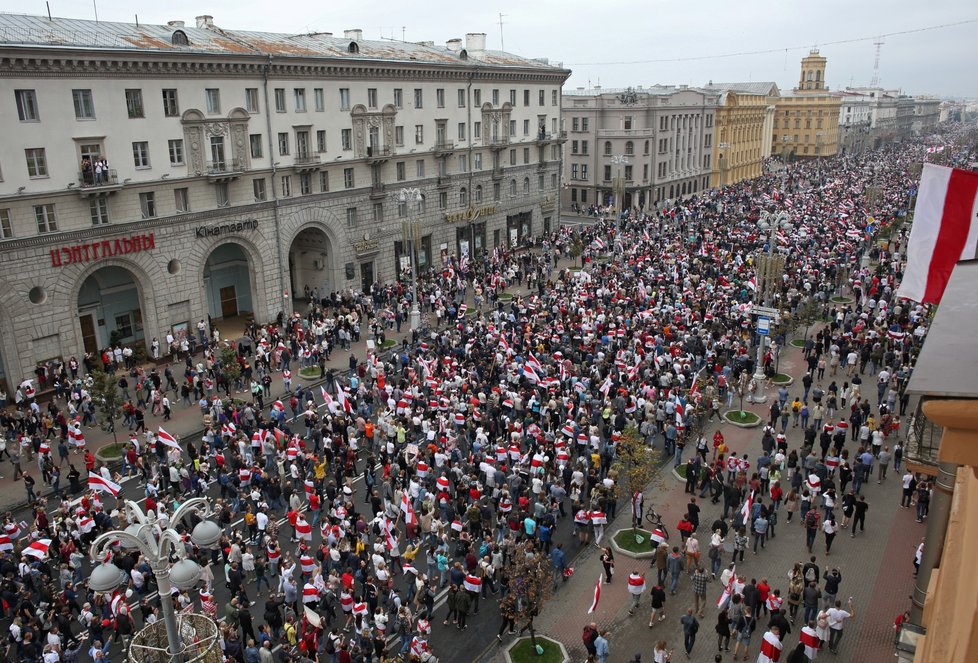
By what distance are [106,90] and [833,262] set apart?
145ft

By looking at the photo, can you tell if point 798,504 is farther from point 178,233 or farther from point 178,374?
point 178,233

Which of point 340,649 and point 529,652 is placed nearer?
point 340,649

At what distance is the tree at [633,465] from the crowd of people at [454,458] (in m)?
0.67

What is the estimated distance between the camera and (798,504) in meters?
23.6

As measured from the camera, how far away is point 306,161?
154 ft

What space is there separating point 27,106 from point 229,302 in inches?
656

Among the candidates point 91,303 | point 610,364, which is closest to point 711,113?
point 610,364

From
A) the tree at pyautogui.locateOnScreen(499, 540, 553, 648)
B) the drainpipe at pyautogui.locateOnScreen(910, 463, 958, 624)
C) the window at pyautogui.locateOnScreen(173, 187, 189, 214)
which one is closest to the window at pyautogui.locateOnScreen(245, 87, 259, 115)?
the window at pyautogui.locateOnScreen(173, 187, 189, 214)

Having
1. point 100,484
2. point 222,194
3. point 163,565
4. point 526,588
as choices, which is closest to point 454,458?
point 526,588

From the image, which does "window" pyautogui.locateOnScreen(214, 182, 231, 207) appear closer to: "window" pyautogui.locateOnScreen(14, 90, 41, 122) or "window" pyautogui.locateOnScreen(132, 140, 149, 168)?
"window" pyautogui.locateOnScreen(132, 140, 149, 168)

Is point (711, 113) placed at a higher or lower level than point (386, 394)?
higher

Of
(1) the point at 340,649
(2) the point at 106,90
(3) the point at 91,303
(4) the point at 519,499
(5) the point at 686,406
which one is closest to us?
(1) the point at 340,649

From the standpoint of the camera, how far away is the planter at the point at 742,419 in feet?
100

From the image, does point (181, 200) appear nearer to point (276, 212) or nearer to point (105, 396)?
point (276, 212)
